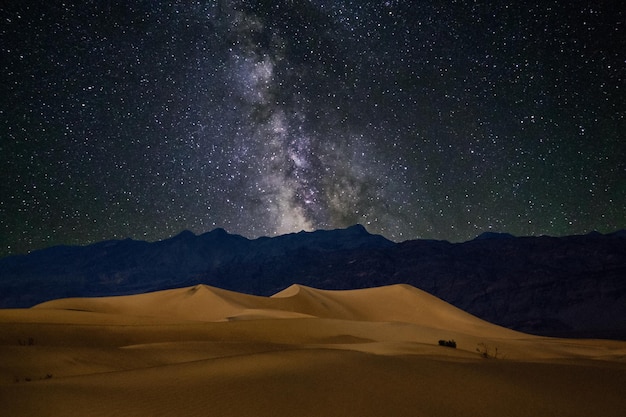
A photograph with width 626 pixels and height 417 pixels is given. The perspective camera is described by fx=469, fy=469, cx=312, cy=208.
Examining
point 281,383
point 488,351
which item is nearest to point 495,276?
point 488,351

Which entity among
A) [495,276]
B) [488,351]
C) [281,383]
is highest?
[495,276]

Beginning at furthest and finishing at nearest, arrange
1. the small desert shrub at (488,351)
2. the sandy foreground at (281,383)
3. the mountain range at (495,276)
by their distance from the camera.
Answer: the mountain range at (495,276) < the small desert shrub at (488,351) < the sandy foreground at (281,383)

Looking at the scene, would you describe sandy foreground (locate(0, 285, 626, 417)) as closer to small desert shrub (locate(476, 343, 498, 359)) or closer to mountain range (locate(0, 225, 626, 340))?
small desert shrub (locate(476, 343, 498, 359))

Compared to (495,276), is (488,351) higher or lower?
lower

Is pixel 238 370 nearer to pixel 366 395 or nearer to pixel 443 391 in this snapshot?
pixel 366 395

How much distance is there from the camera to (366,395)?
6.43 meters

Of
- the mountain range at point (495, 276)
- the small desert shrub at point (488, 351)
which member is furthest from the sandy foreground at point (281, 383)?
the mountain range at point (495, 276)

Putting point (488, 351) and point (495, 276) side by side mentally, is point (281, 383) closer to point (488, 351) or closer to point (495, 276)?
point (488, 351)

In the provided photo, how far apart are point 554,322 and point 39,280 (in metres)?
178

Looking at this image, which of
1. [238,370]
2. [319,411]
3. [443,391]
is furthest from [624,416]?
[238,370]

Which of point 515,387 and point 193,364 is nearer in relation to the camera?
point 515,387

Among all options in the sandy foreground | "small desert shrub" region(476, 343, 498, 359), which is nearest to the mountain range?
"small desert shrub" region(476, 343, 498, 359)

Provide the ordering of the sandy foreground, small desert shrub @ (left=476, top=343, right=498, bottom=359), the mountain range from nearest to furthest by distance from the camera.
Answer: the sandy foreground, small desert shrub @ (left=476, top=343, right=498, bottom=359), the mountain range

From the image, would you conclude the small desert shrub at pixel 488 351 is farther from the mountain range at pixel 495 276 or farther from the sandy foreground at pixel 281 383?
the mountain range at pixel 495 276
